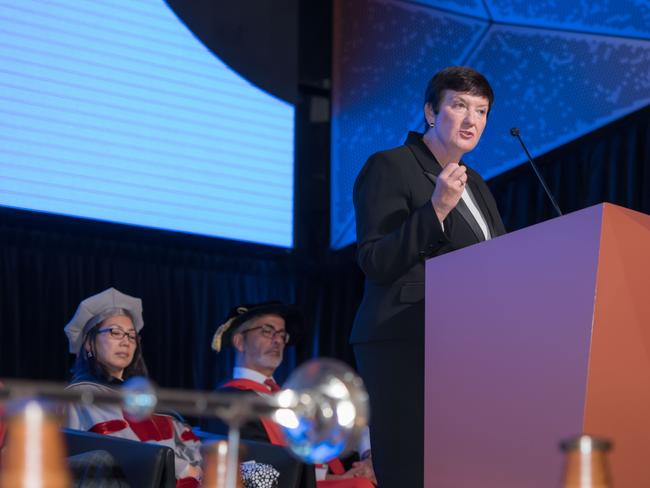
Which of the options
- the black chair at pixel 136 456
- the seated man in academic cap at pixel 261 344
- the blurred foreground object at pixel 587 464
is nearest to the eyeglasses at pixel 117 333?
the seated man in academic cap at pixel 261 344

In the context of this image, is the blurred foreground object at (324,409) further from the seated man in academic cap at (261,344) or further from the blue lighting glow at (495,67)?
the blue lighting glow at (495,67)

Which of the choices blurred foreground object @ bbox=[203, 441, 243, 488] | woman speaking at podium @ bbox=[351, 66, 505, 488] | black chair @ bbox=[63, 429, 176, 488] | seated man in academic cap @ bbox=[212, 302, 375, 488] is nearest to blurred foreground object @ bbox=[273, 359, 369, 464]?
blurred foreground object @ bbox=[203, 441, 243, 488]

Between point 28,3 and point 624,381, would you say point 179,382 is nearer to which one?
point 28,3

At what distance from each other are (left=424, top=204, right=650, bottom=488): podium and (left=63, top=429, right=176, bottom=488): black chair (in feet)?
3.39

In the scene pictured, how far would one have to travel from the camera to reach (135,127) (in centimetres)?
428

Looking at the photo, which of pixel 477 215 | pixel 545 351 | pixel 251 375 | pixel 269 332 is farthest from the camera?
pixel 269 332

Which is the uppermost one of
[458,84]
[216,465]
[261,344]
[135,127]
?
[135,127]

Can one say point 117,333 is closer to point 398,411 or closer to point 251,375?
point 251,375

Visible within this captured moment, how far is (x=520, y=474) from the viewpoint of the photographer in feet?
5.19

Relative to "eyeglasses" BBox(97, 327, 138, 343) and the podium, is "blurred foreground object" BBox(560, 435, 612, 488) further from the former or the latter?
"eyeglasses" BBox(97, 327, 138, 343)

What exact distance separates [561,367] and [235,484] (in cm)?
89

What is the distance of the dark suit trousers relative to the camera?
1871mm

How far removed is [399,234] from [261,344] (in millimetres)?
2204

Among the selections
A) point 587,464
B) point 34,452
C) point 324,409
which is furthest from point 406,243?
point 34,452
